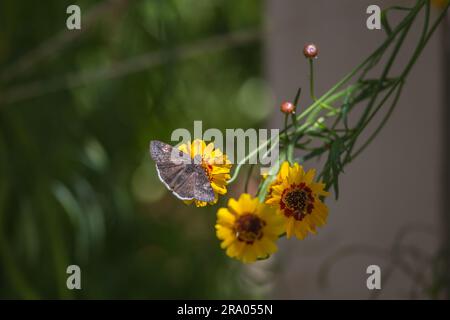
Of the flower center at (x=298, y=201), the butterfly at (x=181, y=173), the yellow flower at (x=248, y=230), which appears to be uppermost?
the butterfly at (x=181, y=173)

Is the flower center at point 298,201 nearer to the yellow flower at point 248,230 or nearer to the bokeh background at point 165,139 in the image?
the yellow flower at point 248,230

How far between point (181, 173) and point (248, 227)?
0.15 ft

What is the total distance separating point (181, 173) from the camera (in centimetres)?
37

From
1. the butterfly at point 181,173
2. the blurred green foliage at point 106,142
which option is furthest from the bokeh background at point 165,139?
the butterfly at point 181,173

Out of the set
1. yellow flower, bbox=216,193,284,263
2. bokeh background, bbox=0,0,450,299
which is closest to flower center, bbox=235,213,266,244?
yellow flower, bbox=216,193,284,263

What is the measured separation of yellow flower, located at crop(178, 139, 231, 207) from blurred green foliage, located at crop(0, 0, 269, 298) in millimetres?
362

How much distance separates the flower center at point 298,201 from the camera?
36 centimetres

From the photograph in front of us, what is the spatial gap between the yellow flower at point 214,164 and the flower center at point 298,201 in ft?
0.11

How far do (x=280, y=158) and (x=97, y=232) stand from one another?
0.50 m

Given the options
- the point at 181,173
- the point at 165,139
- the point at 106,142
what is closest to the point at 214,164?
the point at 181,173

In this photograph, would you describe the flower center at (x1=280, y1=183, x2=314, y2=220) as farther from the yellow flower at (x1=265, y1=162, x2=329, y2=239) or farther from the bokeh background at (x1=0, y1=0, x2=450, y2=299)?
the bokeh background at (x1=0, y1=0, x2=450, y2=299)

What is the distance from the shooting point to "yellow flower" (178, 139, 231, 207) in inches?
14.7

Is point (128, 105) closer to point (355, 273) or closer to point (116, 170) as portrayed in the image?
point (116, 170)
